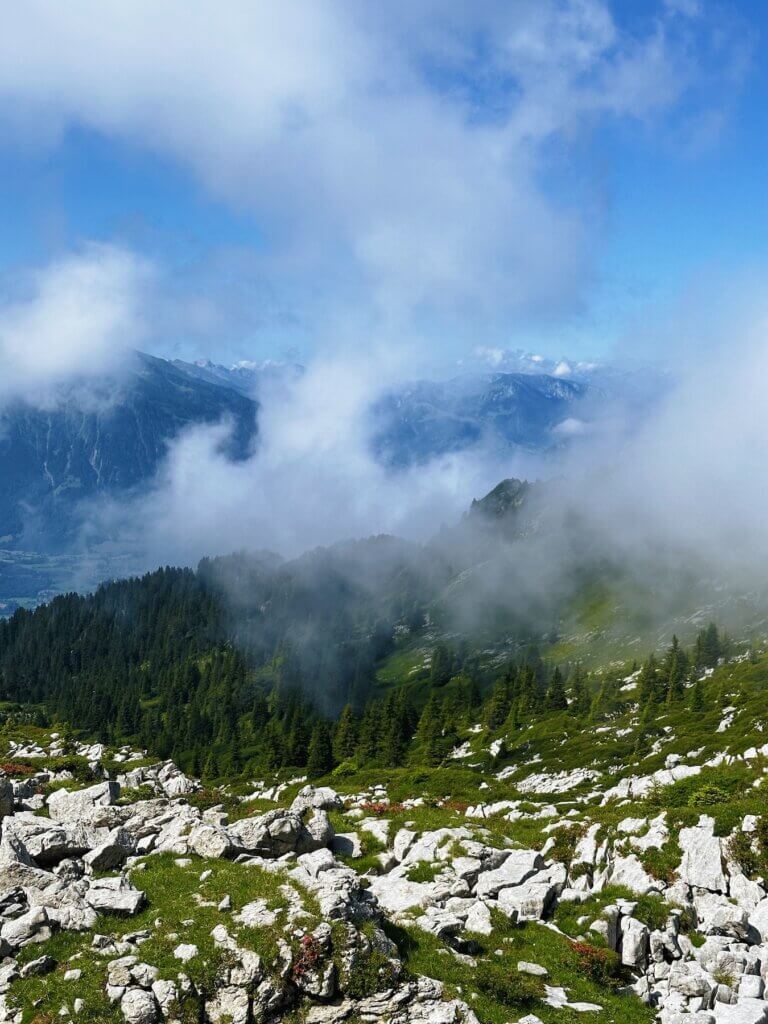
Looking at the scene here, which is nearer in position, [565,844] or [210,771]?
[565,844]

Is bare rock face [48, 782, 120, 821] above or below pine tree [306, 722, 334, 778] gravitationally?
above

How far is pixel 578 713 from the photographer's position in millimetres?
151750

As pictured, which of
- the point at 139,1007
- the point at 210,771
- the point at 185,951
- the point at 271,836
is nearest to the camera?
the point at 139,1007

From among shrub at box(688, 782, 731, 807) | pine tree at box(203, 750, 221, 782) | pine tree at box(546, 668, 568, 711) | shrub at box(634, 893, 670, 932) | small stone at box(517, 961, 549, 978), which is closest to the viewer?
small stone at box(517, 961, 549, 978)

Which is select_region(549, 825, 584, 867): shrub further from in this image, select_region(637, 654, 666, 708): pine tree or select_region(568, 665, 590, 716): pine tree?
select_region(568, 665, 590, 716): pine tree

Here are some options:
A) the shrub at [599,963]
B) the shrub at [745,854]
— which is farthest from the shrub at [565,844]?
the shrub at [599,963]

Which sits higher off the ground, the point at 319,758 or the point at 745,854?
the point at 745,854

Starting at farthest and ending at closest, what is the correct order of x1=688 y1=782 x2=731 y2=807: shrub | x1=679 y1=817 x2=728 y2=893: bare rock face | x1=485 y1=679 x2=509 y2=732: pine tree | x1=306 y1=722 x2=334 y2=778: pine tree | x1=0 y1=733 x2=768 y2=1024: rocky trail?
1. x1=485 y1=679 x2=509 y2=732: pine tree
2. x1=306 y1=722 x2=334 y2=778: pine tree
3. x1=688 y1=782 x2=731 y2=807: shrub
4. x1=679 y1=817 x2=728 y2=893: bare rock face
5. x1=0 y1=733 x2=768 y2=1024: rocky trail

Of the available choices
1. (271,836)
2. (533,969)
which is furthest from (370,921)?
(271,836)

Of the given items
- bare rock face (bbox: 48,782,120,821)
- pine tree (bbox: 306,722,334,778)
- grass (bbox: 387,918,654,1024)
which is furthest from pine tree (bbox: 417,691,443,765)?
grass (bbox: 387,918,654,1024)

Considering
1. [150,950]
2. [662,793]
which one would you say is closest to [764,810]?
[662,793]

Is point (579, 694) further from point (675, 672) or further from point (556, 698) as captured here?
point (675, 672)

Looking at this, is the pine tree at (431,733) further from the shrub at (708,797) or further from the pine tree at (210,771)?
the shrub at (708,797)

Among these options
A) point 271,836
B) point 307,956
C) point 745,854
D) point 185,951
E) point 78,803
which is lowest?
point 745,854
